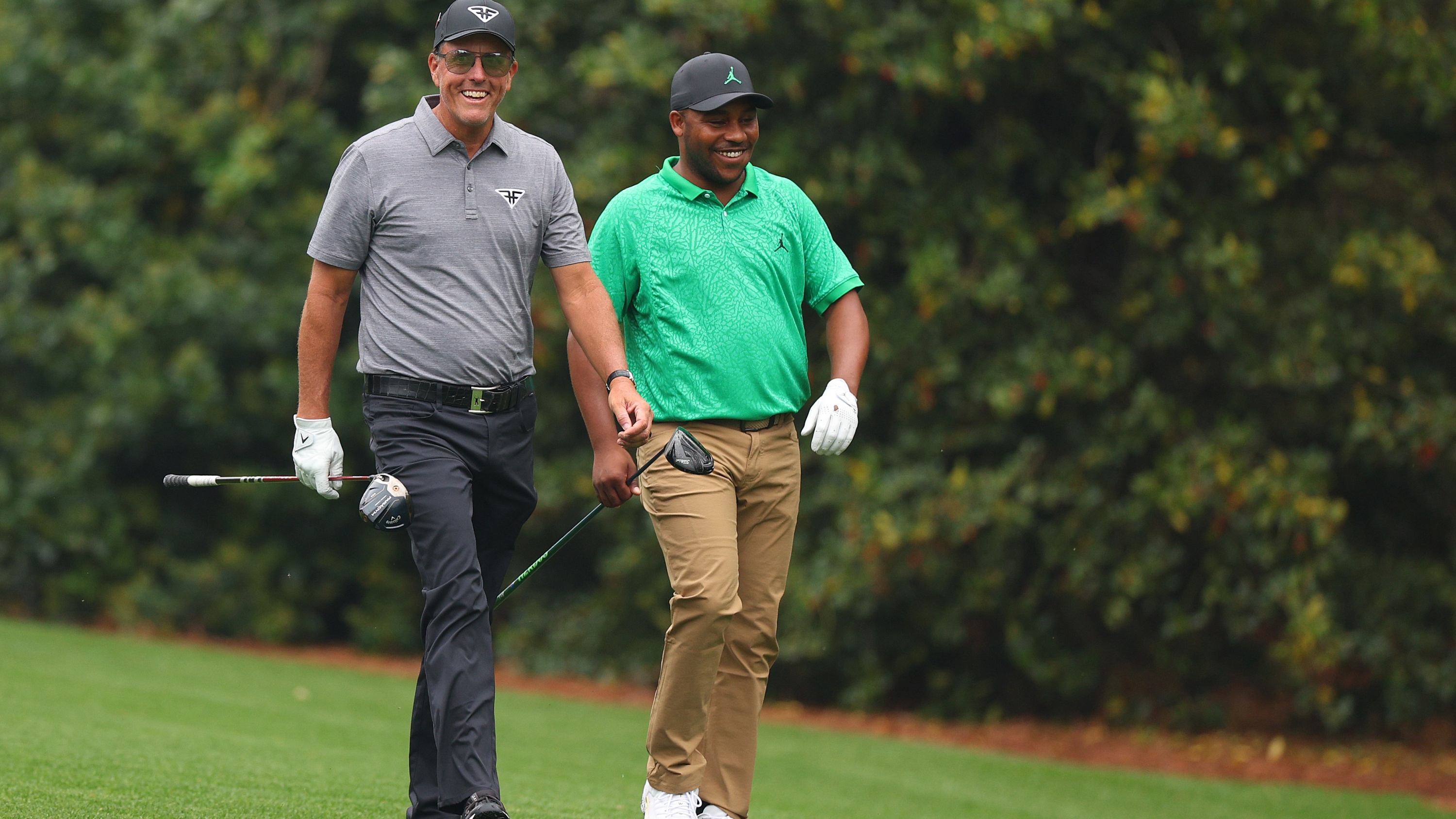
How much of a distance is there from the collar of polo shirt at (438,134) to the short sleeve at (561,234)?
0.17 metres

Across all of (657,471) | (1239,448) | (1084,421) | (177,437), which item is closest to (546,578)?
(177,437)

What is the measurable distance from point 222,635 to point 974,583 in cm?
651

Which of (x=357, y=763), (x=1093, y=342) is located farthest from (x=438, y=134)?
(x=1093, y=342)

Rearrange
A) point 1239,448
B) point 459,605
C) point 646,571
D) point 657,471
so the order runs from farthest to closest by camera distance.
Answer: point 646,571 < point 1239,448 < point 657,471 < point 459,605

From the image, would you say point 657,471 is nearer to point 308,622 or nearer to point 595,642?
point 595,642

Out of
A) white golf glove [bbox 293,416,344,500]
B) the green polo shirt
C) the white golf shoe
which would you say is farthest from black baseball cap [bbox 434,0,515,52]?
the white golf shoe

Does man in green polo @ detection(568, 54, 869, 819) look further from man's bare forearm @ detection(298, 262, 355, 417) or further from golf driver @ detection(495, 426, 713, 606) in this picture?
man's bare forearm @ detection(298, 262, 355, 417)

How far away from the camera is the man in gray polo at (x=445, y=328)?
4539 millimetres

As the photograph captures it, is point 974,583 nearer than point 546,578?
Yes

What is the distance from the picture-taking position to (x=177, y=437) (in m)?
12.9

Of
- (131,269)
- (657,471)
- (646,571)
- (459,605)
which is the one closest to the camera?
(459,605)

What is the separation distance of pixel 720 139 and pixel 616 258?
49 centimetres

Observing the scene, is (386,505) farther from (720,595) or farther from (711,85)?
(711,85)

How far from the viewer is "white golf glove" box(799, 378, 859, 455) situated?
486 cm
